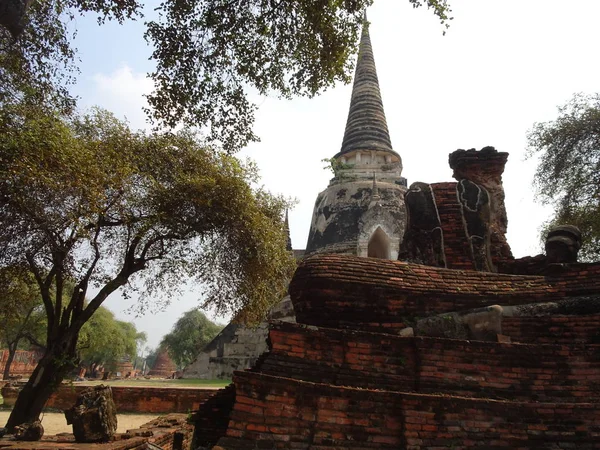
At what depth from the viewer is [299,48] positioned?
728cm

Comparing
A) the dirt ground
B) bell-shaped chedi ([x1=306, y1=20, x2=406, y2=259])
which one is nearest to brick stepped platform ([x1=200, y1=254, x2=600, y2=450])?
the dirt ground

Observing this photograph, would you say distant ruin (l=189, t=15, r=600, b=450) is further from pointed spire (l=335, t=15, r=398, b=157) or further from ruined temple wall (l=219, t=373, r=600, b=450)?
pointed spire (l=335, t=15, r=398, b=157)

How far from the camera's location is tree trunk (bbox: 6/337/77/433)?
8.42 meters

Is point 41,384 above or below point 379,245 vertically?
below

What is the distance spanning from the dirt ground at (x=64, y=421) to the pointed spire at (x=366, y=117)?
16062 mm

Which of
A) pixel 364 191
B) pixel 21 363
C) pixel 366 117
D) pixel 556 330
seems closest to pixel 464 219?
pixel 556 330

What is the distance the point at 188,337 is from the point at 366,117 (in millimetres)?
26171

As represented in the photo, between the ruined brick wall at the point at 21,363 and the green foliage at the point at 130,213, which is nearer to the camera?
the green foliage at the point at 130,213

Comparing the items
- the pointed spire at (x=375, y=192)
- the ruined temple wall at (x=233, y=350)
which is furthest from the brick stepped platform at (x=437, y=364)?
the pointed spire at (x=375, y=192)

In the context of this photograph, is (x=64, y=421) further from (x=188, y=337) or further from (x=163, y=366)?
(x=163, y=366)

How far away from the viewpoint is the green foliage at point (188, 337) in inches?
1631

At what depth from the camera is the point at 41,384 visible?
870cm

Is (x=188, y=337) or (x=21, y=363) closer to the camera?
(x=21, y=363)

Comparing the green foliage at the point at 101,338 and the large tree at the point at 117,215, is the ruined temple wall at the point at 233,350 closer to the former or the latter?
the large tree at the point at 117,215
